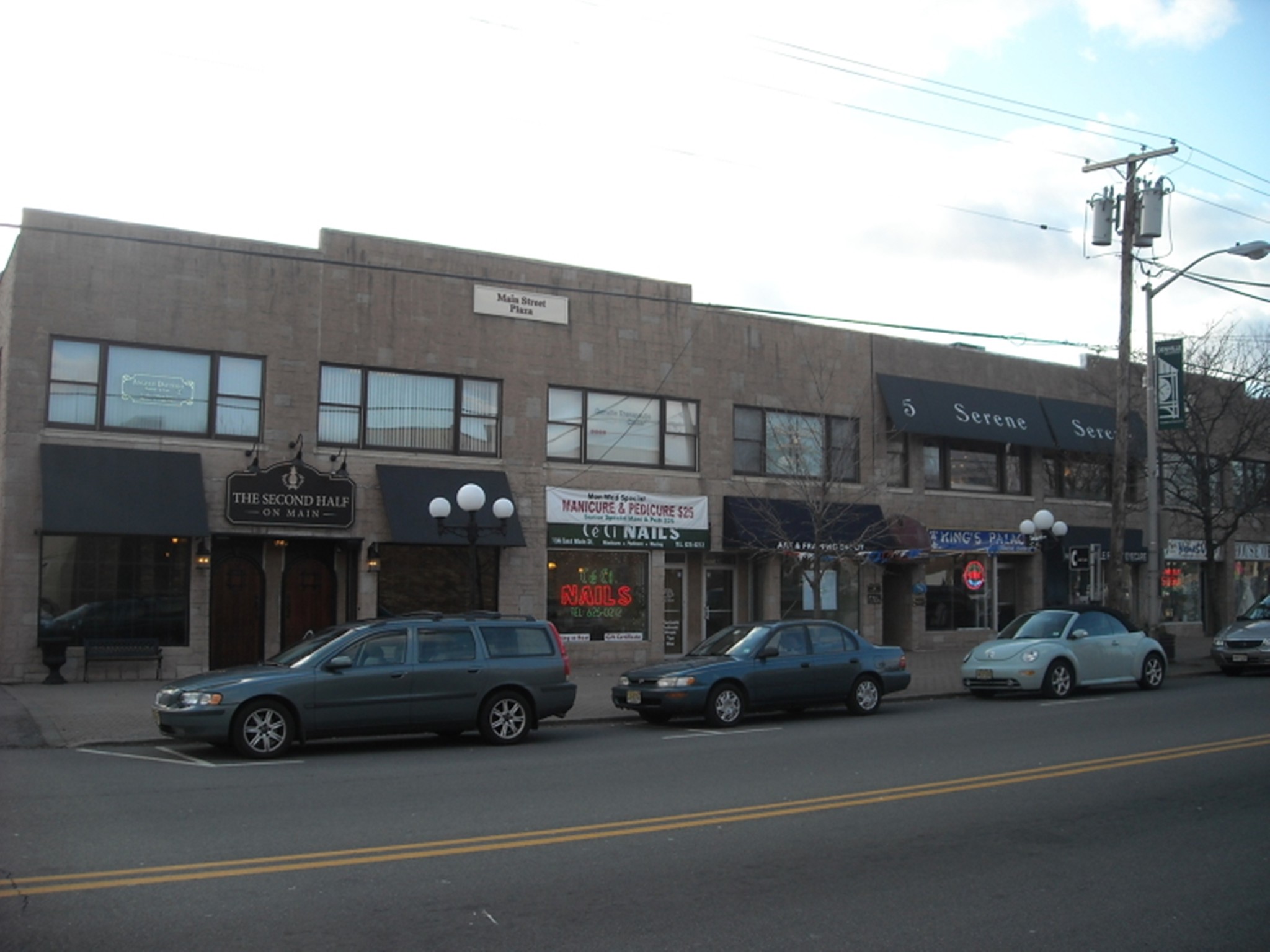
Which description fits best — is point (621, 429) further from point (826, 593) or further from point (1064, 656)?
point (1064, 656)

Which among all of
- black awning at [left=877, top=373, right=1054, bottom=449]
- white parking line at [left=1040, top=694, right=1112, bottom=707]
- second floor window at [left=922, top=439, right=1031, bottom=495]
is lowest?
white parking line at [left=1040, top=694, right=1112, bottom=707]

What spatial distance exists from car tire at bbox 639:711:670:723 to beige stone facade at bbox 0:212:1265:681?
6995mm

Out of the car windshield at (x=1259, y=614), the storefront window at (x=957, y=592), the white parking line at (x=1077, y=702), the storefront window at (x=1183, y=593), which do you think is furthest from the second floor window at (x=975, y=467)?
the white parking line at (x=1077, y=702)

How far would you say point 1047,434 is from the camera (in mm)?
31562

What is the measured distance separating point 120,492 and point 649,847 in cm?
1472

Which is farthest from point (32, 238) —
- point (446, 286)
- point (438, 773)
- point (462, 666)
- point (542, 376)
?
point (438, 773)

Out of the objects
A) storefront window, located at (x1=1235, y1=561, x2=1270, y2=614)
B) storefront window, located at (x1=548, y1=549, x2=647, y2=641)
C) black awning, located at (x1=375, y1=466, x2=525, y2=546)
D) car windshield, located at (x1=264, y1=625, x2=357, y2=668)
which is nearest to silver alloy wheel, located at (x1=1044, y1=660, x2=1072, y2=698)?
Result: storefront window, located at (x1=548, y1=549, x2=647, y2=641)

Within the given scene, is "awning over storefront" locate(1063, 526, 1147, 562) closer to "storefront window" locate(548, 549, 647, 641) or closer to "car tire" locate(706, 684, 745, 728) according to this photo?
"storefront window" locate(548, 549, 647, 641)

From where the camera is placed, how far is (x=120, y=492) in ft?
64.8

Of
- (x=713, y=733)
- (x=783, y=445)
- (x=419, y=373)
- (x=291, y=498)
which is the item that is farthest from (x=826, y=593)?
(x=713, y=733)

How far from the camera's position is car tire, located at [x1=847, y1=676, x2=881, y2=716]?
1742cm

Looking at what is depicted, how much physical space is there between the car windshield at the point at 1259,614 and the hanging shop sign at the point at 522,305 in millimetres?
16060

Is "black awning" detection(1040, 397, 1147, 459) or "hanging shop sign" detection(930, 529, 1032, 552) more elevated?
"black awning" detection(1040, 397, 1147, 459)

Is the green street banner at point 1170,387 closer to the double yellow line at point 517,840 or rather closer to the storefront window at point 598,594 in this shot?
the storefront window at point 598,594
